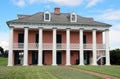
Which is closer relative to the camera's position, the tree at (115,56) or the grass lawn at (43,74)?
the grass lawn at (43,74)

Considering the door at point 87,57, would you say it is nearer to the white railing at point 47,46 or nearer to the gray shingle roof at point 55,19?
the gray shingle roof at point 55,19

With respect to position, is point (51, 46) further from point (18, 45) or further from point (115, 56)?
point (115, 56)

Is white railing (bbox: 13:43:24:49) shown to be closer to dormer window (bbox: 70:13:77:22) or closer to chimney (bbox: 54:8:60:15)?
chimney (bbox: 54:8:60:15)

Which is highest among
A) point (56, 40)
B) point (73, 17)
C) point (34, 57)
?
point (73, 17)

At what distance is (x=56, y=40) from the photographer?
1738 inches

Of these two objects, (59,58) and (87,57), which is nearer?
(59,58)

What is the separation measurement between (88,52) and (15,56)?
12887 millimetres

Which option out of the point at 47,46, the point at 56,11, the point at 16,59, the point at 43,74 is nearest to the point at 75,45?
the point at 47,46

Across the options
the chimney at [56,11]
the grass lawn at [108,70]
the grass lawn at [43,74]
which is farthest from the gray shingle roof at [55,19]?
the grass lawn at [43,74]

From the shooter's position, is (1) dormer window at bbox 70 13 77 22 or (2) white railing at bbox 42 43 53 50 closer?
(2) white railing at bbox 42 43 53 50

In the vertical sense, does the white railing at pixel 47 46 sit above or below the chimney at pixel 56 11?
below

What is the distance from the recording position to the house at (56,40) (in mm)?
40719

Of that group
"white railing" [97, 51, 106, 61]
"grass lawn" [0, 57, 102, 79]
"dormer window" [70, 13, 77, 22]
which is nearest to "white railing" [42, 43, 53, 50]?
"dormer window" [70, 13, 77, 22]

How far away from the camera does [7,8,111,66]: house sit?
4072 centimetres
